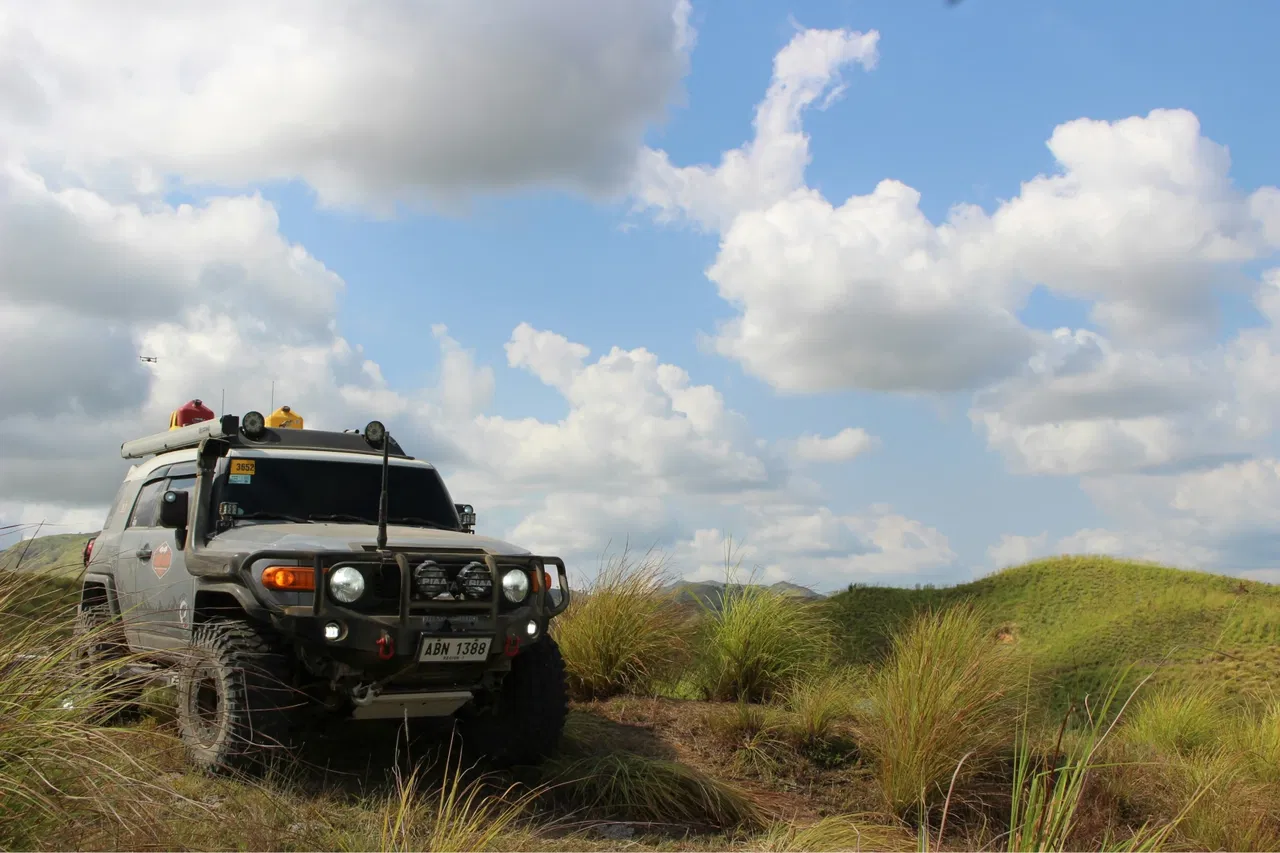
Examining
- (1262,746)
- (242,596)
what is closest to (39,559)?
(242,596)

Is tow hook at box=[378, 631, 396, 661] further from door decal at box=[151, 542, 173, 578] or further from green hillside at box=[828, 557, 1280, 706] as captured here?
green hillside at box=[828, 557, 1280, 706]

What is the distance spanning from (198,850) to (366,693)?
5.49 feet

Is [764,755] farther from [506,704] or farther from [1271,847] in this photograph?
[1271,847]

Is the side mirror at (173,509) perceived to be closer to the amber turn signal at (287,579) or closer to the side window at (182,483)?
the side window at (182,483)

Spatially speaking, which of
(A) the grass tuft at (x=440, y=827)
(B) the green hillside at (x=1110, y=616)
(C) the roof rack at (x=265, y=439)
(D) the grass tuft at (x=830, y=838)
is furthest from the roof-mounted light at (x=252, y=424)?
(B) the green hillside at (x=1110, y=616)

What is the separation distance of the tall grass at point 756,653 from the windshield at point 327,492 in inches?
131

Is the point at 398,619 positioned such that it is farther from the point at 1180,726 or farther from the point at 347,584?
the point at 1180,726

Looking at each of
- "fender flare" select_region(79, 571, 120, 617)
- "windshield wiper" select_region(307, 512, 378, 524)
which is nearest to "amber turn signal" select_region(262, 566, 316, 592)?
"windshield wiper" select_region(307, 512, 378, 524)

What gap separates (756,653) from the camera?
988 centimetres

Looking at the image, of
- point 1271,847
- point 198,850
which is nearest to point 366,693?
point 198,850

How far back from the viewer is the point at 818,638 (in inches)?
399

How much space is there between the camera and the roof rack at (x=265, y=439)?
711 centimetres

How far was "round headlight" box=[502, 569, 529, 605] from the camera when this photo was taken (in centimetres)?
634

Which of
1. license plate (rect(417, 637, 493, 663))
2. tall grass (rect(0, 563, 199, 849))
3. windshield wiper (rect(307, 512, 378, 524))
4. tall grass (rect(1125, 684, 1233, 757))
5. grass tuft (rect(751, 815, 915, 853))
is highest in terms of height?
windshield wiper (rect(307, 512, 378, 524))
